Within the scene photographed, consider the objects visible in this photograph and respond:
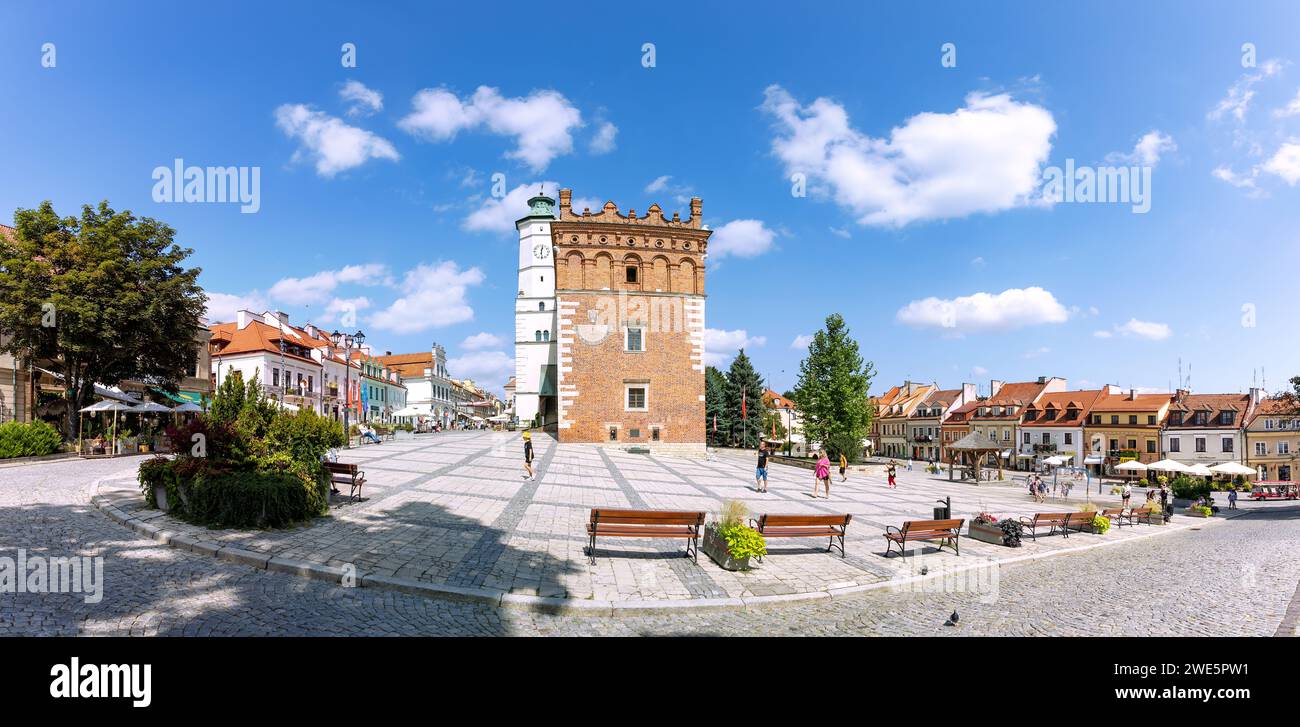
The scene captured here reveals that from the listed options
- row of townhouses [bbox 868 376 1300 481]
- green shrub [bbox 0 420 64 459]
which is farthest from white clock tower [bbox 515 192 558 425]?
row of townhouses [bbox 868 376 1300 481]

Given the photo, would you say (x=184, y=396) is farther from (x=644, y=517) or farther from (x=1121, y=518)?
(x=1121, y=518)

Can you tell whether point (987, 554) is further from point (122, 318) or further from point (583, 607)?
point (122, 318)

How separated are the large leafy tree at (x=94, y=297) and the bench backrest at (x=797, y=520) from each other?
88.5 feet

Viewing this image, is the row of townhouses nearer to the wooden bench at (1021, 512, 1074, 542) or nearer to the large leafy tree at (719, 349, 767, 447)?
the large leafy tree at (719, 349, 767, 447)

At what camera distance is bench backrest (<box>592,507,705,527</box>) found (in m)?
8.84

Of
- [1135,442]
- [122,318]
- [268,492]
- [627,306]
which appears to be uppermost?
[627,306]

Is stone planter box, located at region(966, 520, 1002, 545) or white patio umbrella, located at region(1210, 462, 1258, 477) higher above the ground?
stone planter box, located at region(966, 520, 1002, 545)

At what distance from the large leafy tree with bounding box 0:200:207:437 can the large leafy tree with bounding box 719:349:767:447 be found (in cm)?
4101

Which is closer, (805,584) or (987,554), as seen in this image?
(805,584)

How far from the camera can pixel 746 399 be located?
2117 inches
